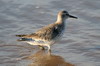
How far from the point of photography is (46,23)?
34.4 feet

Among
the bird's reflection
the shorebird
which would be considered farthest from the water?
the shorebird

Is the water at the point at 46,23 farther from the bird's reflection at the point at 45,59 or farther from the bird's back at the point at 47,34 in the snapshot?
the bird's back at the point at 47,34

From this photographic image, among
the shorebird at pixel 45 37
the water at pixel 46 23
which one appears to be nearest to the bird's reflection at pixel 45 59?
the water at pixel 46 23

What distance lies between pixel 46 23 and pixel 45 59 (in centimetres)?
204

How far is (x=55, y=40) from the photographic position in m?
8.90

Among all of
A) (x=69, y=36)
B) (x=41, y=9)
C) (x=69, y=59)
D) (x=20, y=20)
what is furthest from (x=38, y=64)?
(x=41, y=9)

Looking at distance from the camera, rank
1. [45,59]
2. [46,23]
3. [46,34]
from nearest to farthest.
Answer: [45,59]
[46,34]
[46,23]

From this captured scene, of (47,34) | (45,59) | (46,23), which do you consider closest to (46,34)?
(47,34)

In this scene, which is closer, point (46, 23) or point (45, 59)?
point (45, 59)

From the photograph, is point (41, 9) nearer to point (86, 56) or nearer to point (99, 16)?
point (99, 16)

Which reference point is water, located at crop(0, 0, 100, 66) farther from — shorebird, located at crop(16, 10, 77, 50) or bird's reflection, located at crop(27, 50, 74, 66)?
shorebird, located at crop(16, 10, 77, 50)

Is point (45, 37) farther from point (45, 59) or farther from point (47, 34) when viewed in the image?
point (45, 59)

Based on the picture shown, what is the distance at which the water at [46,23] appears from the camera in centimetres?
852

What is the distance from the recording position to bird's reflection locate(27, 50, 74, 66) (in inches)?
328
